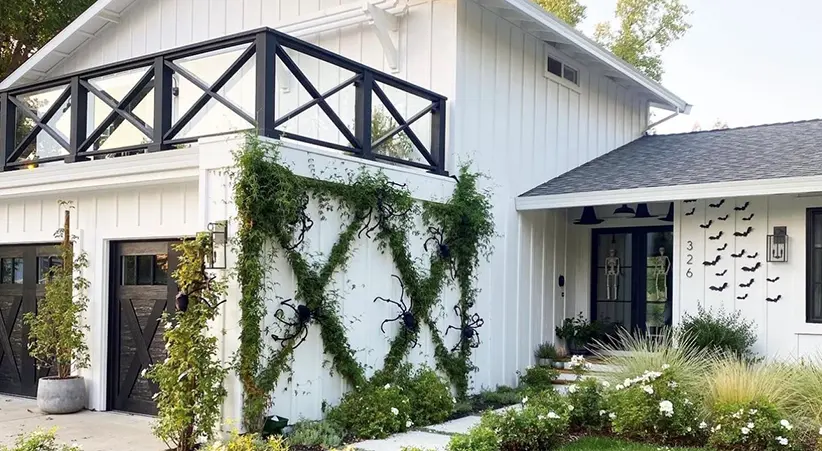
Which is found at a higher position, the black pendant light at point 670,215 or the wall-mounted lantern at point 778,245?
the black pendant light at point 670,215

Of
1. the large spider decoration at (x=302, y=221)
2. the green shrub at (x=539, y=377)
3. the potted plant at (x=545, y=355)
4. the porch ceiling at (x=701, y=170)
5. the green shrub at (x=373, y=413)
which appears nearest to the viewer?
the large spider decoration at (x=302, y=221)

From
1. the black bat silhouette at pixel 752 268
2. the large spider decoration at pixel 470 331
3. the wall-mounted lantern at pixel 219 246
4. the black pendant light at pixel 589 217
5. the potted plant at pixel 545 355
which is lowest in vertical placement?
the potted plant at pixel 545 355

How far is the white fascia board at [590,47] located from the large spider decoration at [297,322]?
4.41 metres

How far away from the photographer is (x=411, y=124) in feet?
27.6

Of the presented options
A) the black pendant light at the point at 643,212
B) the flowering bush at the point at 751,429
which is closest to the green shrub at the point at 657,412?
the flowering bush at the point at 751,429

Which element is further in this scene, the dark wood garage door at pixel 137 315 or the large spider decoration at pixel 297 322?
the dark wood garage door at pixel 137 315

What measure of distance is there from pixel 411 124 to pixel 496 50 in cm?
188

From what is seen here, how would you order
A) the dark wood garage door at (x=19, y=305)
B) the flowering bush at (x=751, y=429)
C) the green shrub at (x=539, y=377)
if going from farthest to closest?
the green shrub at (x=539, y=377), the dark wood garage door at (x=19, y=305), the flowering bush at (x=751, y=429)

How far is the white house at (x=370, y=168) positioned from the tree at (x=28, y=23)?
13.7 ft

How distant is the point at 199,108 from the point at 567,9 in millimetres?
18263

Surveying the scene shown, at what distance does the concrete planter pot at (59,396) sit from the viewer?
7898 millimetres

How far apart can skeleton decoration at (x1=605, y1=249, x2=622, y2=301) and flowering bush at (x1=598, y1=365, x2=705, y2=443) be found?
428 centimetres

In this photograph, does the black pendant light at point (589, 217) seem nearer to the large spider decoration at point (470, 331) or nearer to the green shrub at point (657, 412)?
the large spider decoration at point (470, 331)

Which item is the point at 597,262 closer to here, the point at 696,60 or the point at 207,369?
the point at 207,369
